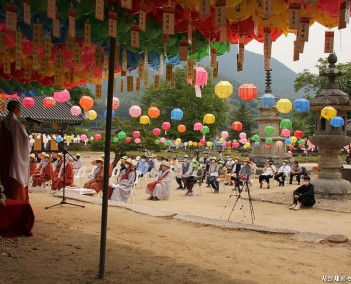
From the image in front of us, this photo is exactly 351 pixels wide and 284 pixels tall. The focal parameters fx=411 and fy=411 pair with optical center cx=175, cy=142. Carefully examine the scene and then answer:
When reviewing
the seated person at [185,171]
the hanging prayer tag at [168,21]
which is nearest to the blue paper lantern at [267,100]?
the seated person at [185,171]

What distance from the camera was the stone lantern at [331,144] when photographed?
48.5ft

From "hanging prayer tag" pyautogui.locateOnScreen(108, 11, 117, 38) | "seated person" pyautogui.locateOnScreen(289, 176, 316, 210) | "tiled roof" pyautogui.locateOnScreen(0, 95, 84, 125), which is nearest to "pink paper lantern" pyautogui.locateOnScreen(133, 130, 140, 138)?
"tiled roof" pyautogui.locateOnScreen(0, 95, 84, 125)

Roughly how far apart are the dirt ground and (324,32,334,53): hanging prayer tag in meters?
2.72

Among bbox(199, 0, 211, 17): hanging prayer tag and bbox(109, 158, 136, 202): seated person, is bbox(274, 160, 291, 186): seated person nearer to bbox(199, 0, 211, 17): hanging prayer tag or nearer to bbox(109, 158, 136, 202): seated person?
bbox(109, 158, 136, 202): seated person

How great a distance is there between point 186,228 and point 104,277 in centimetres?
358

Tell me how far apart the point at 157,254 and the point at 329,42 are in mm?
3594

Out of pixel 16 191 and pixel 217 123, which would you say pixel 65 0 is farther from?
pixel 217 123

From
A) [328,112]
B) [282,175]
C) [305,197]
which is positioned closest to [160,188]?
[305,197]

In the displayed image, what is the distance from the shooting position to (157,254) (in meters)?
5.87

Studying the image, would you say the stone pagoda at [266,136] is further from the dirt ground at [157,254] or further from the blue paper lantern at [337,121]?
the dirt ground at [157,254]

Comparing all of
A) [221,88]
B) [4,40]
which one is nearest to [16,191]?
[4,40]

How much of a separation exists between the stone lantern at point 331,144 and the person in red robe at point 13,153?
11.2 metres

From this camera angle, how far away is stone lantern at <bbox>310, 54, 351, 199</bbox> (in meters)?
14.8

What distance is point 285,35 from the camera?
5.09 meters
